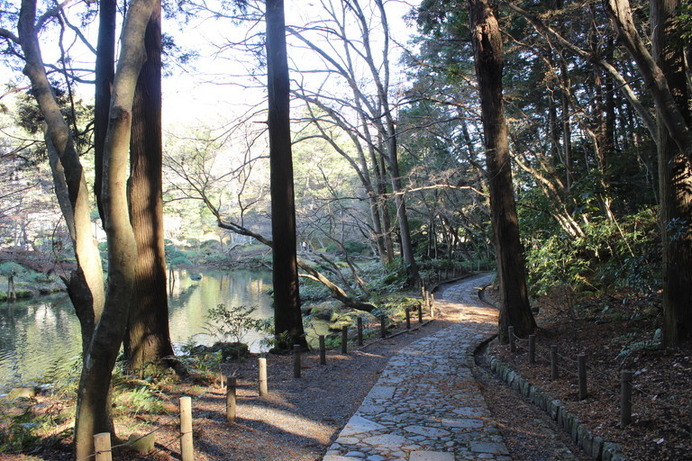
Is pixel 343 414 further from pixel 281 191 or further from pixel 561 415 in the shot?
pixel 281 191

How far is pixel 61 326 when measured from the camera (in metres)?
19.4

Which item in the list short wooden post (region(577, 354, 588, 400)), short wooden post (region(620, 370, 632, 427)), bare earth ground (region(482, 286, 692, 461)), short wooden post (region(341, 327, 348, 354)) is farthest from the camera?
short wooden post (region(341, 327, 348, 354))

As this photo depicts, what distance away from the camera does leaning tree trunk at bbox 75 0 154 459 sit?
3.71 m

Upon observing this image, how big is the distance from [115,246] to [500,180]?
8.29m

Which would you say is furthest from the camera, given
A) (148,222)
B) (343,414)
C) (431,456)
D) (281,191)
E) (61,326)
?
(61,326)

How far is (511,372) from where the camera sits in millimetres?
7812

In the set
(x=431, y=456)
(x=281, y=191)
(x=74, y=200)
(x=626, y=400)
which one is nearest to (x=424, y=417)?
(x=431, y=456)

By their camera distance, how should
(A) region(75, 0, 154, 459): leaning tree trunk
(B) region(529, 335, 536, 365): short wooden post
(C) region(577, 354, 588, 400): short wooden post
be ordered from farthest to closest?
(B) region(529, 335, 536, 365): short wooden post → (C) region(577, 354, 588, 400): short wooden post → (A) region(75, 0, 154, 459): leaning tree trunk

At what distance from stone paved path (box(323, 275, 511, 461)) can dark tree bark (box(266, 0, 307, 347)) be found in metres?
2.69

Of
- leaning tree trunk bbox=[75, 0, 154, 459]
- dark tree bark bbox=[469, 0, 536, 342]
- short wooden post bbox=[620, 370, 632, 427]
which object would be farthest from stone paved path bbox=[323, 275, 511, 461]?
leaning tree trunk bbox=[75, 0, 154, 459]

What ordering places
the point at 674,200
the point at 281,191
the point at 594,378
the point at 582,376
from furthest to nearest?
1. the point at 281,191
2. the point at 674,200
3. the point at 594,378
4. the point at 582,376

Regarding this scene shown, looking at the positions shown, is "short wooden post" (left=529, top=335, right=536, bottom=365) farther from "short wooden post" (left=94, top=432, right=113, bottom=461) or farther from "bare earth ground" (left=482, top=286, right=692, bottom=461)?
"short wooden post" (left=94, top=432, right=113, bottom=461)

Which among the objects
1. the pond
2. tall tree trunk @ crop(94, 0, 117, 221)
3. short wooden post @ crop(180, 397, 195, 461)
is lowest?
the pond

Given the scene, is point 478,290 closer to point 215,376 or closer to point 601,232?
point 601,232
